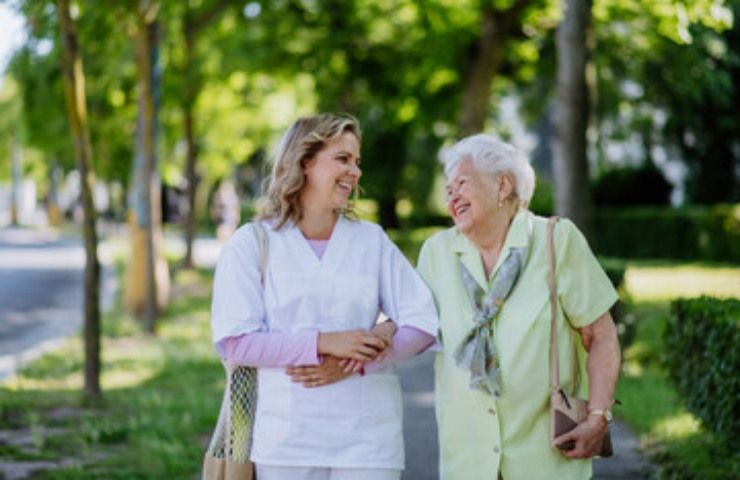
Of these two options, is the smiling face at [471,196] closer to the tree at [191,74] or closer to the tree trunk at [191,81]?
the tree at [191,74]

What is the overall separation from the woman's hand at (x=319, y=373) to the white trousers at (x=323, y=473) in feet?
0.78

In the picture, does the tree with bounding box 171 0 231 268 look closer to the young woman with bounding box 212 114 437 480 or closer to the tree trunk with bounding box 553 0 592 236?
the tree trunk with bounding box 553 0 592 236

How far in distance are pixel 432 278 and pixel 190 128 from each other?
67.7 feet

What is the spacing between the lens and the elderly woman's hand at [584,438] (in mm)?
3775

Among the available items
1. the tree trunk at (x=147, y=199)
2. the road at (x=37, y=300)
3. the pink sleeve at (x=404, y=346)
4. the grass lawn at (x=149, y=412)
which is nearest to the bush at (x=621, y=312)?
the grass lawn at (x=149, y=412)

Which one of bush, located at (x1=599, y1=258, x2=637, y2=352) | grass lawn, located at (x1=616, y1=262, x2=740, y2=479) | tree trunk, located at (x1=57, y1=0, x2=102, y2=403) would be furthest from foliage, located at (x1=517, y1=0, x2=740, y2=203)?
tree trunk, located at (x1=57, y1=0, x2=102, y2=403)

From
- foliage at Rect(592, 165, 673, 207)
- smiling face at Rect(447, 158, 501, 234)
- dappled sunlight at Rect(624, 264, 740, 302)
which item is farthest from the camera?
foliage at Rect(592, 165, 673, 207)

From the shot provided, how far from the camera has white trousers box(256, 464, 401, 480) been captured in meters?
3.53

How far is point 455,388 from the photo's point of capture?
3875mm

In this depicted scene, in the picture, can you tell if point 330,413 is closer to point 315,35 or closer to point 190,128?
point 315,35

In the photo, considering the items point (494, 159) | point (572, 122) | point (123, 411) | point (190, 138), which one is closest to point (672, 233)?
point (190, 138)

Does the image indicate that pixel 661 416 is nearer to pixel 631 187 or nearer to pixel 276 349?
pixel 276 349

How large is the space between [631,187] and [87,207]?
27098 mm

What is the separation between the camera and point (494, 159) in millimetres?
3943
